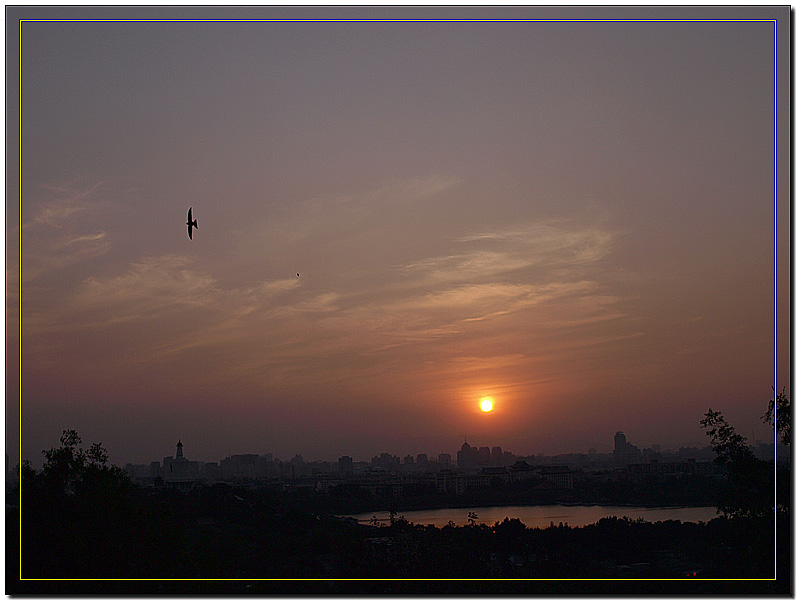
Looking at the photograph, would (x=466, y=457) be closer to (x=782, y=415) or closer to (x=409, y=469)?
(x=409, y=469)

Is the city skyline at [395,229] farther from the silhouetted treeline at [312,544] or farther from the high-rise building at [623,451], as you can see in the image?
the silhouetted treeline at [312,544]

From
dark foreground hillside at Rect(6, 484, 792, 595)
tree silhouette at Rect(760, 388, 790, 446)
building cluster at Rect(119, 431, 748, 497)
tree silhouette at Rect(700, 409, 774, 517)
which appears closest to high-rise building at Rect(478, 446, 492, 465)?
building cluster at Rect(119, 431, 748, 497)

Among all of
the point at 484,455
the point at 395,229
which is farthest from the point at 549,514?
the point at 395,229

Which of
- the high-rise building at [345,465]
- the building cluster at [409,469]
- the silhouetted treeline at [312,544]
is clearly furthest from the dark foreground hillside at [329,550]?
the high-rise building at [345,465]

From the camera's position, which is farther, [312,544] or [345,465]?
[345,465]

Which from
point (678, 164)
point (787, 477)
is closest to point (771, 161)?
point (678, 164)

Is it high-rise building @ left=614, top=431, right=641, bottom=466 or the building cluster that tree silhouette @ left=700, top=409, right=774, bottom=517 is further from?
high-rise building @ left=614, top=431, right=641, bottom=466

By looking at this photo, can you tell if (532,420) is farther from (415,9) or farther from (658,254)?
(415,9)
